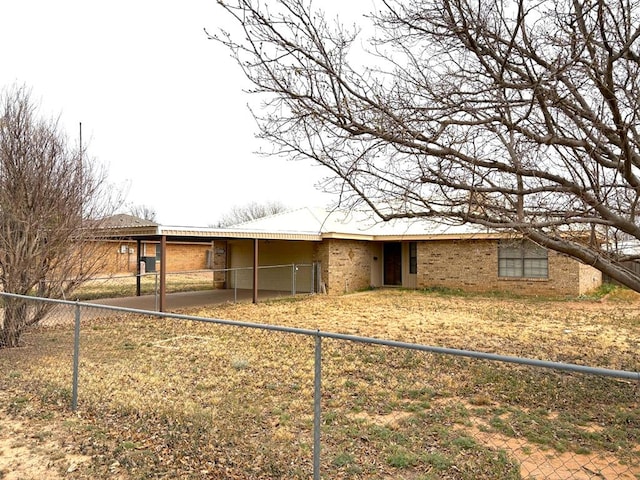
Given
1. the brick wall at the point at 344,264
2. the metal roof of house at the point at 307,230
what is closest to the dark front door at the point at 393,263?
the brick wall at the point at 344,264

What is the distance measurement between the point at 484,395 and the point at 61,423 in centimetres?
474

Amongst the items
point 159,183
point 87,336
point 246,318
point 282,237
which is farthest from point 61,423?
point 159,183

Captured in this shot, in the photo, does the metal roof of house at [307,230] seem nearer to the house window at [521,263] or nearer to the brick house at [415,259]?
the brick house at [415,259]

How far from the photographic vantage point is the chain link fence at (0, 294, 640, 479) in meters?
3.78

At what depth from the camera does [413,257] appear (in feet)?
68.5

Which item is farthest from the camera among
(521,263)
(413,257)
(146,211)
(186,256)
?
(146,211)

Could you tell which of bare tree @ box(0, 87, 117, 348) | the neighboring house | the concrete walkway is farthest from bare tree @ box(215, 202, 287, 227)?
bare tree @ box(0, 87, 117, 348)

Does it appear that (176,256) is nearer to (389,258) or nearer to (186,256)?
(186,256)

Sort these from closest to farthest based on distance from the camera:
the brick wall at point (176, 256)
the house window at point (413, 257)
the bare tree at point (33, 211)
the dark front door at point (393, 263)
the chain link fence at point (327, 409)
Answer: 1. the chain link fence at point (327, 409)
2. the bare tree at point (33, 211)
3. the house window at point (413, 257)
4. the dark front door at point (393, 263)
5. the brick wall at point (176, 256)

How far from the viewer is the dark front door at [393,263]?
21484 millimetres

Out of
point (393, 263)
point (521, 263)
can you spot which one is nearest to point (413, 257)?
point (393, 263)

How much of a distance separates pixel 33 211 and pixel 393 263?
52.7 feet

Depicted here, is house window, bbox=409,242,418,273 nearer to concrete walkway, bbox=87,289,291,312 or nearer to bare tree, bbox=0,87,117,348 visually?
concrete walkway, bbox=87,289,291,312

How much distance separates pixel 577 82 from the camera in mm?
5070
